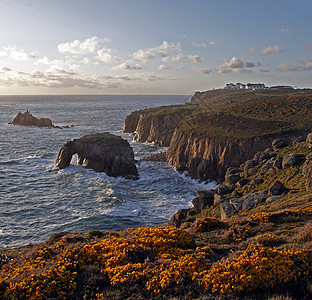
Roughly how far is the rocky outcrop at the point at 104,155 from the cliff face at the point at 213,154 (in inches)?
467

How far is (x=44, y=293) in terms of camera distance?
31.6ft

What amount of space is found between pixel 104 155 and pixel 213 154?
2412cm

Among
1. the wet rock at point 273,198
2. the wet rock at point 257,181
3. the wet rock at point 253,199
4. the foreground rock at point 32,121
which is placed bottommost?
the wet rock at point 253,199

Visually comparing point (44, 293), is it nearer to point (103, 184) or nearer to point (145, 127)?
point (103, 184)

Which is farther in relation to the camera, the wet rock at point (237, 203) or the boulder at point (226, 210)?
the wet rock at point (237, 203)

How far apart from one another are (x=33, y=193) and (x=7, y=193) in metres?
4.49

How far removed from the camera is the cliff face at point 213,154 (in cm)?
4847

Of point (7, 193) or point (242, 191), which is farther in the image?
point (7, 193)

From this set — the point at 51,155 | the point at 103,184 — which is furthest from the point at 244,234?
the point at 51,155

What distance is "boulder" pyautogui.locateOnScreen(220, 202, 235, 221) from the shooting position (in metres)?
24.5

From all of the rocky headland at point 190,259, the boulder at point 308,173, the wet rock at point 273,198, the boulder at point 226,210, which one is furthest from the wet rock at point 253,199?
the boulder at point 308,173

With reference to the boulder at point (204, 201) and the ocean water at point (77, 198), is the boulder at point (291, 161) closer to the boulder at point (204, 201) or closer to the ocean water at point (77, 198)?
the boulder at point (204, 201)

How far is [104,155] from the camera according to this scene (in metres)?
56.4

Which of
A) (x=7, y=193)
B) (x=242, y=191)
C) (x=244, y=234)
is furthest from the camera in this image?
(x=7, y=193)
